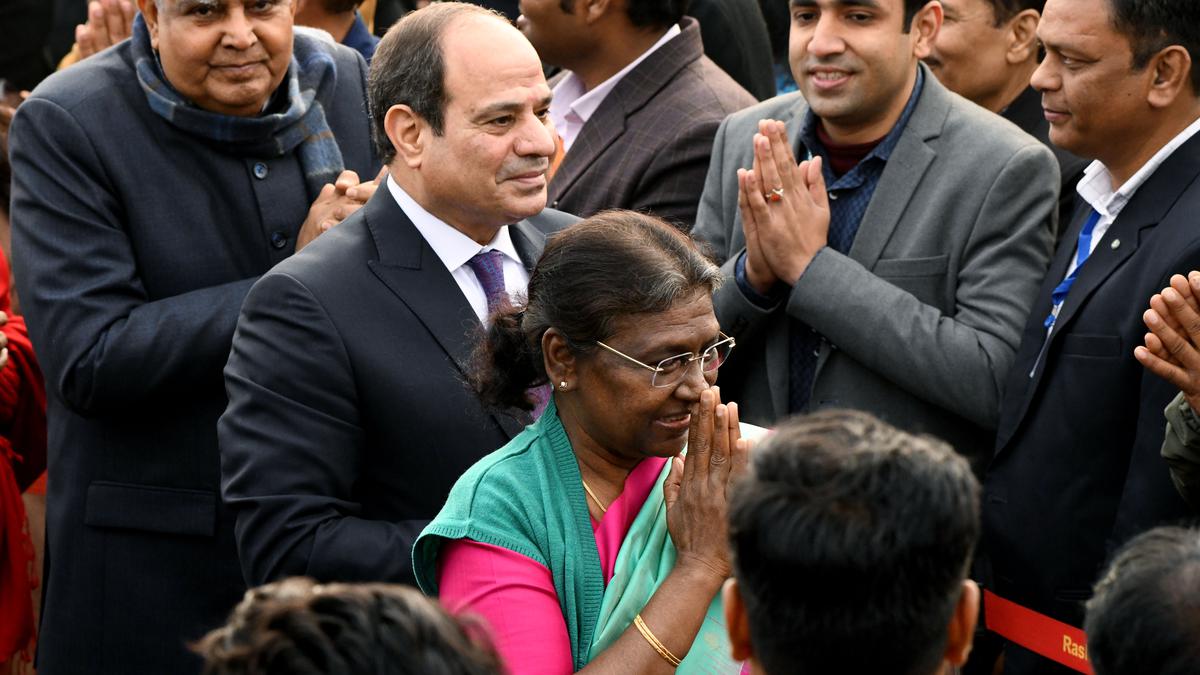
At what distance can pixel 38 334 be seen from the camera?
3.98 meters

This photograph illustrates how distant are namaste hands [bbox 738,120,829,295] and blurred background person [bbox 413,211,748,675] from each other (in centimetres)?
112

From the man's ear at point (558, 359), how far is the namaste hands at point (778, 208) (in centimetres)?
130

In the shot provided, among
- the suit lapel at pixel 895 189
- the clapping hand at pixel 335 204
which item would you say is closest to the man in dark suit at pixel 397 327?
the clapping hand at pixel 335 204

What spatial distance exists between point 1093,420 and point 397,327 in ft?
5.58

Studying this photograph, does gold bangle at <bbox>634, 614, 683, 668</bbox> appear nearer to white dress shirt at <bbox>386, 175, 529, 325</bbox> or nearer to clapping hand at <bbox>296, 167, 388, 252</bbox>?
white dress shirt at <bbox>386, 175, 529, 325</bbox>

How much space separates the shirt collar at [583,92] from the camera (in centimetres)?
529

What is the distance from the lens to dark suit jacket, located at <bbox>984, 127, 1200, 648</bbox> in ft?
12.1

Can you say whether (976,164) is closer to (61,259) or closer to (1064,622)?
(1064,622)

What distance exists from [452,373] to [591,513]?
67 cm

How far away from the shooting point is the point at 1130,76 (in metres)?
3.97

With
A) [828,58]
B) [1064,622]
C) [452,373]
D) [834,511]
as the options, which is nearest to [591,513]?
[452,373]

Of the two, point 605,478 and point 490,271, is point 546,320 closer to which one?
point 605,478

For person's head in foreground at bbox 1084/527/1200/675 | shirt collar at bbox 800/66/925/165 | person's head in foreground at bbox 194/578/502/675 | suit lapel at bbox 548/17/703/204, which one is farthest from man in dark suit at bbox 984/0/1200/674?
person's head in foreground at bbox 194/578/502/675

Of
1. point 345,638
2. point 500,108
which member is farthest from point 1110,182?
point 345,638
